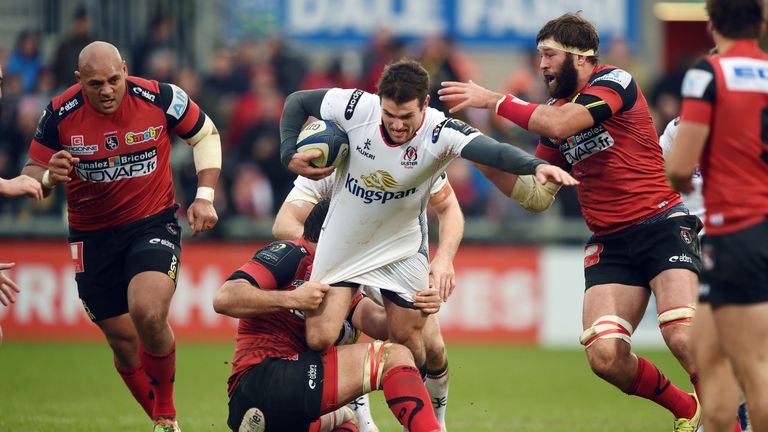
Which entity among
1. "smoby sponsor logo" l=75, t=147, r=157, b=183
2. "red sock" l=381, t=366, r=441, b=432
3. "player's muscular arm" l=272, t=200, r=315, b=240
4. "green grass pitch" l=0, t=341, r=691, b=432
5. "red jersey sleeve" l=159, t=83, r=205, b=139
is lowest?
"green grass pitch" l=0, t=341, r=691, b=432

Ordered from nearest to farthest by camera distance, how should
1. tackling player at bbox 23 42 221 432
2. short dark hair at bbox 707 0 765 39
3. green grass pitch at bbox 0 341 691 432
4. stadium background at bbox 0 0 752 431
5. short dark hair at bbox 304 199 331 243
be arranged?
short dark hair at bbox 707 0 765 39 → short dark hair at bbox 304 199 331 243 → tackling player at bbox 23 42 221 432 → green grass pitch at bbox 0 341 691 432 → stadium background at bbox 0 0 752 431

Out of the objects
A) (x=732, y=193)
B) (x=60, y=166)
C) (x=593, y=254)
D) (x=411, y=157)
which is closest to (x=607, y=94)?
(x=593, y=254)

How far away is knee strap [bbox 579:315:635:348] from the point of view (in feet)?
25.1

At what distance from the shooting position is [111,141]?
8727 mm

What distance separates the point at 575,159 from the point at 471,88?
117 centimetres

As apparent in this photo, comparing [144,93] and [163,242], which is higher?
[144,93]

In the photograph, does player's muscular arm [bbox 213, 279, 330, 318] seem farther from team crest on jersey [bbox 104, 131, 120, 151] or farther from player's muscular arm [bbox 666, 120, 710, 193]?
player's muscular arm [bbox 666, 120, 710, 193]

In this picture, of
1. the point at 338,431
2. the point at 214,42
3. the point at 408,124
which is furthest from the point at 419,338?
the point at 214,42

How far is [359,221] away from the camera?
7.50m

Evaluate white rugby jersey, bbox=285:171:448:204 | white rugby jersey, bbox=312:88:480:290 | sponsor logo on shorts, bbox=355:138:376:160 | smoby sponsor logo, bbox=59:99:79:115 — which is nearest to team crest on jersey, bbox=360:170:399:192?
white rugby jersey, bbox=312:88:480:290

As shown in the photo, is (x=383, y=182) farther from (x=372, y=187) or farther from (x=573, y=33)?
(x=573, y=33)

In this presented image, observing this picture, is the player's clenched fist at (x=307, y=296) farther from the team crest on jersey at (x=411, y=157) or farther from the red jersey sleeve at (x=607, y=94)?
the red jersey sleeve at (x=607, y=94)

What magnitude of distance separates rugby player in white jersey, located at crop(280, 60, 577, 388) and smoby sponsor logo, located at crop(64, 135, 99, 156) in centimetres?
195

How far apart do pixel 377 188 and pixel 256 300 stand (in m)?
1.09
